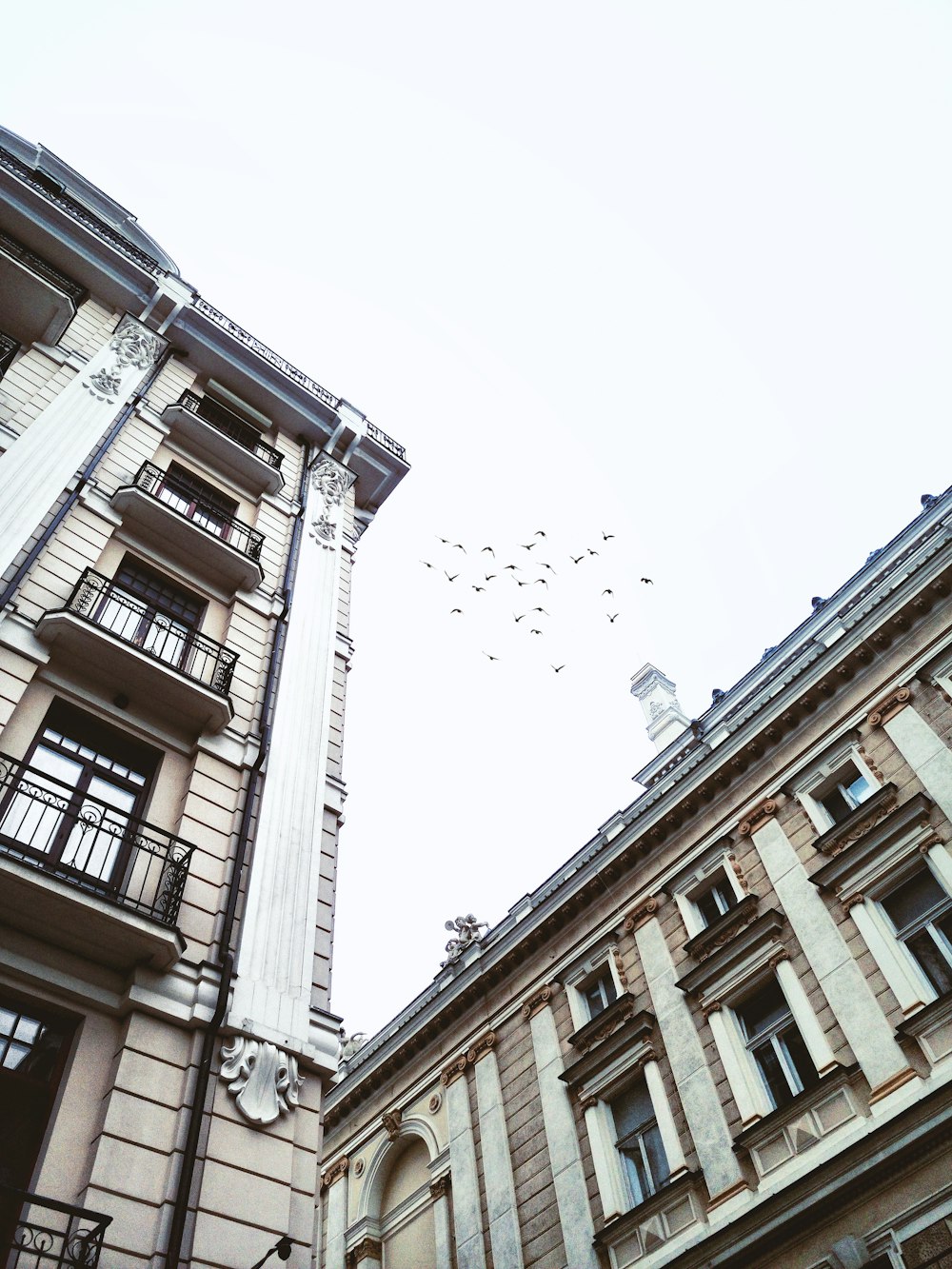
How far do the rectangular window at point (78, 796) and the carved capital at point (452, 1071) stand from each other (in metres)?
14.6

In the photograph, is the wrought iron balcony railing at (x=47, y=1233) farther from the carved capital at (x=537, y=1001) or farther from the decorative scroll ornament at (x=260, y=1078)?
the carved capital at (x=537, y=1001)

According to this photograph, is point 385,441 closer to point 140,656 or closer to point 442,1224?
point 140,656

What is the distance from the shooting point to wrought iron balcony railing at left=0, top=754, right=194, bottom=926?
33.9ft

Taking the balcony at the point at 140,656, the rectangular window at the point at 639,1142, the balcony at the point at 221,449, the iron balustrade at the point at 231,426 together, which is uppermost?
the iron balustrade at the point at 231,426

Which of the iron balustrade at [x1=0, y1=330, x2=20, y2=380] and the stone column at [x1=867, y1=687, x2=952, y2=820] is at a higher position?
the iron balustrade at [x1=0, y1=330, x2=20, y2=380]

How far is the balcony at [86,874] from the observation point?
9.55 meters

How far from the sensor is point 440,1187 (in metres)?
22.3

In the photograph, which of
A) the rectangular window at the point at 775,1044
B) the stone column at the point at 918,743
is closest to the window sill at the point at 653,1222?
the rectangular window at the point at 775,1044

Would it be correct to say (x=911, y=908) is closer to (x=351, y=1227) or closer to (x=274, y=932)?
(x=274, y=932)

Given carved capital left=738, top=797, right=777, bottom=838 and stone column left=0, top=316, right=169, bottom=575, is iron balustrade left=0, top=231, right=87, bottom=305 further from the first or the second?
carved capital left=738, top=797, right=777, bottom=838

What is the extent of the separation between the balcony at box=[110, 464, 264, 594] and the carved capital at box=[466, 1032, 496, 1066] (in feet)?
43.4

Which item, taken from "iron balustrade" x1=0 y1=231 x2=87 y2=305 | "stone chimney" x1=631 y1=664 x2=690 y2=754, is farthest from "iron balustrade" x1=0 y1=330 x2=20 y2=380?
"stone chimney" x1=631 y1=664 x2=690 y2=754

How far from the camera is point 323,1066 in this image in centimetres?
1077

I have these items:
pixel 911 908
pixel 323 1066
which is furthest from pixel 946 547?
pixel 323 1066
